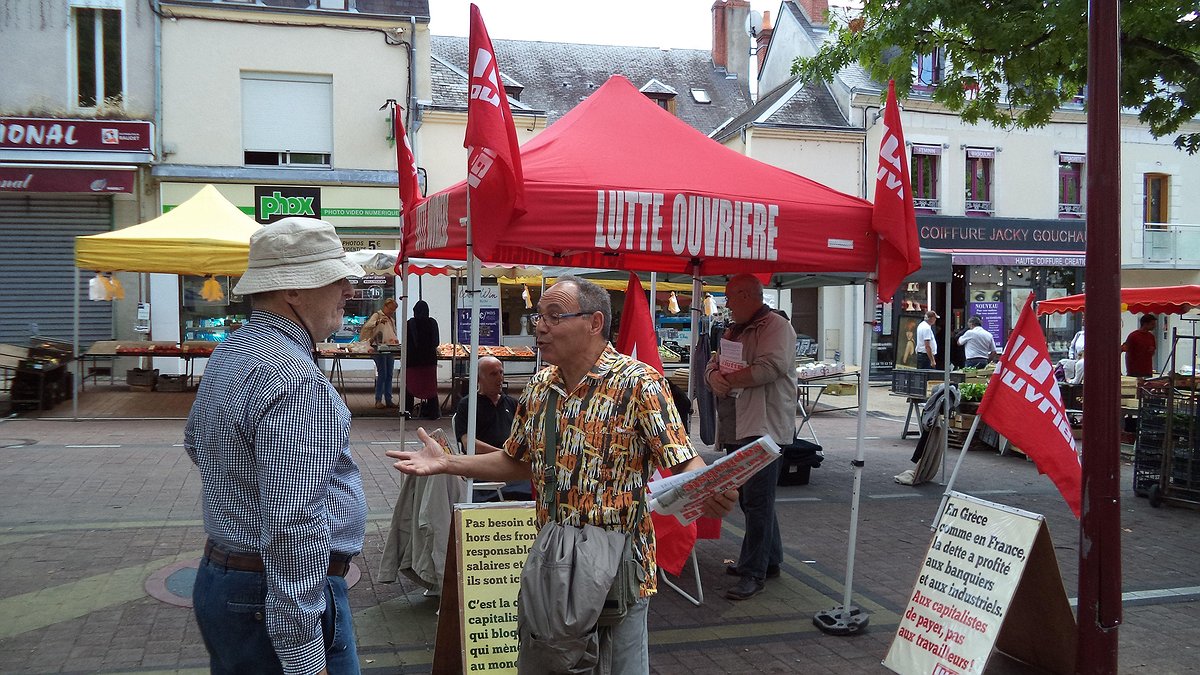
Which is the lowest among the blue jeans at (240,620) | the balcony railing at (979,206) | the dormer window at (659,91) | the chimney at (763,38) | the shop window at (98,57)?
the blue jeans at (240,620)

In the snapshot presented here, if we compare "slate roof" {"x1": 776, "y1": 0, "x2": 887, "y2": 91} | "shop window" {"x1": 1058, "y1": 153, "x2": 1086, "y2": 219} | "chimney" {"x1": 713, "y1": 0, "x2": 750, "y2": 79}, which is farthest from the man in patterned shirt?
"chimney" {"x1": 713, "y1": 0, "x2": 750, "y2": 79}

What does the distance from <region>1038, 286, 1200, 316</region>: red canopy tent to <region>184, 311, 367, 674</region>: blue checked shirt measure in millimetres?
8360

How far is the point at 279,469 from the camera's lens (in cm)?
215

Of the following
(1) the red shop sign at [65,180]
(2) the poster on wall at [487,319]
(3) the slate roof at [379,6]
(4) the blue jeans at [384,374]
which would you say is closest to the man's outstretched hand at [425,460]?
(4) the blue jeans at [384,374]

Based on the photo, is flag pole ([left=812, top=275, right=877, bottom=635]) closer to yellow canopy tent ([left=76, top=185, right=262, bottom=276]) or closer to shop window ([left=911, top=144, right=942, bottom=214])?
yellow canopy tent ([left=76, top=185, right=262, bottom=276])

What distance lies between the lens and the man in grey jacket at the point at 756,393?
564 cm

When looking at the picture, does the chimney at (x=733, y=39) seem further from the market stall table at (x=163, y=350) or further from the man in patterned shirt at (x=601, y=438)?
the man in patterned shirt at (x=601, y=438)

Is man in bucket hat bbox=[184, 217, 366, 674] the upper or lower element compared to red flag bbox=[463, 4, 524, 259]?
lower

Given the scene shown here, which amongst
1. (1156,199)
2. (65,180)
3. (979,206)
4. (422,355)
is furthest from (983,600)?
(1156,199)

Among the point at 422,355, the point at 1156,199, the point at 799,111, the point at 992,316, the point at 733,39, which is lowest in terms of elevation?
the point at 422,355

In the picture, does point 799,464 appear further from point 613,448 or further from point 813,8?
point 813,8

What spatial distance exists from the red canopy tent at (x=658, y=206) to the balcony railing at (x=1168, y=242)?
25.5 meters

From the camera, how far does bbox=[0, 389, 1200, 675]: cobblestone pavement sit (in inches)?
183

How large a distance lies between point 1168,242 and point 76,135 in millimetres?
27968
